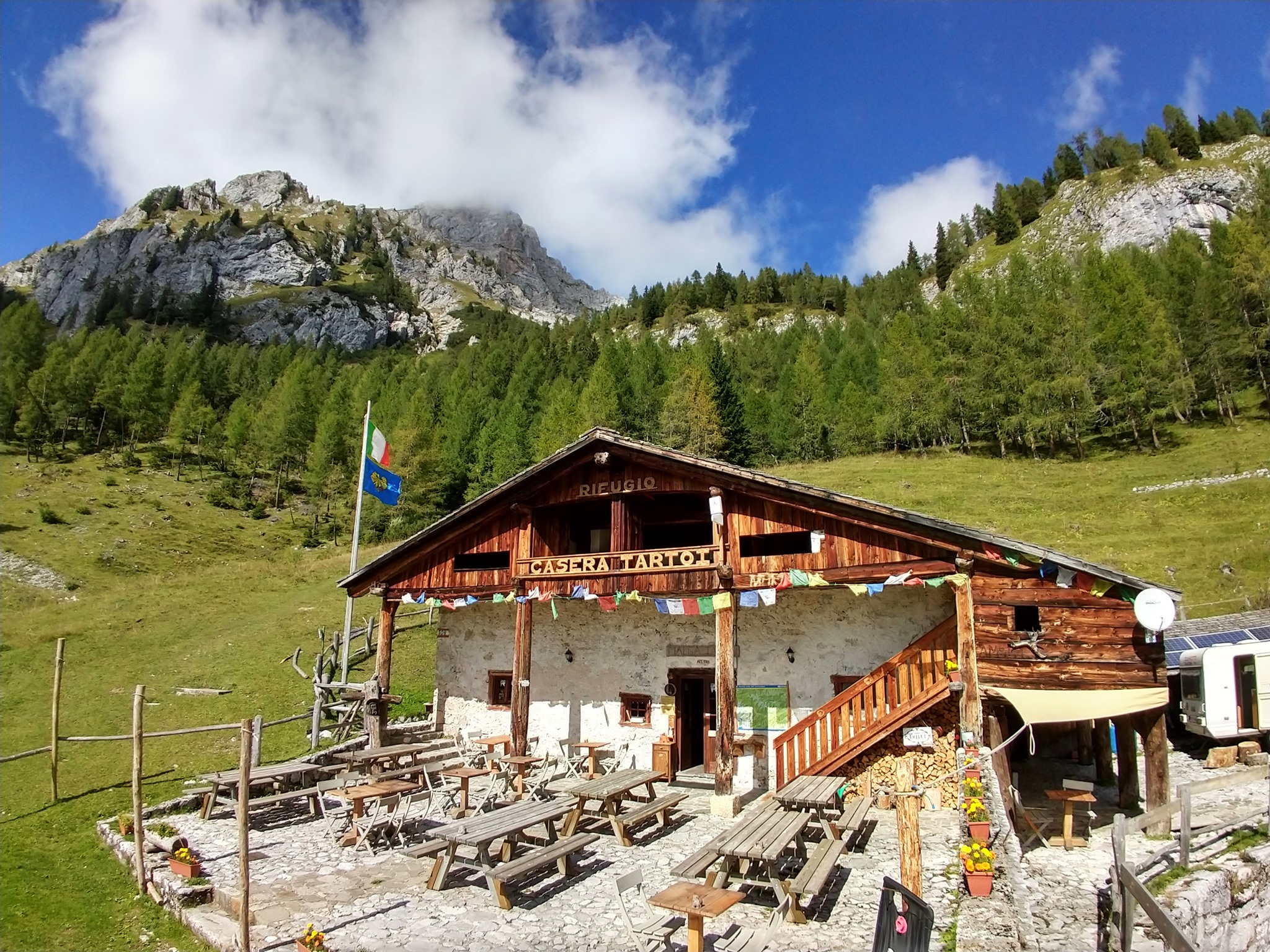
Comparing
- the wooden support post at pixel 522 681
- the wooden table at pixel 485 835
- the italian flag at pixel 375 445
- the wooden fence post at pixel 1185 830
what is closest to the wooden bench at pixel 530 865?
the wooden table at pixel 485 835

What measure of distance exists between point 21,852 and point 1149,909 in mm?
14960

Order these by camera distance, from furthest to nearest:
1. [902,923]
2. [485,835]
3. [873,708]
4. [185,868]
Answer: [873,708], [185,868], [485,835], [902,923]

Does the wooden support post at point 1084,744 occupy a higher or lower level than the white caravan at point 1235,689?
lower

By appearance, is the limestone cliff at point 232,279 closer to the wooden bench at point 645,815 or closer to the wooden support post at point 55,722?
the wooden support post at point 55,722

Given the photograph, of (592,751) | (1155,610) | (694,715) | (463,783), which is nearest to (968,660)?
(1155,610)

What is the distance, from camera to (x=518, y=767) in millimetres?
14250

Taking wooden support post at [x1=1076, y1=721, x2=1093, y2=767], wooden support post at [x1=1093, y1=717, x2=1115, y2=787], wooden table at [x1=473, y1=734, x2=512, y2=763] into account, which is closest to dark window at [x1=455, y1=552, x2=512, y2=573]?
wooden table at [x1=473, y1=734, x2=512, y2=763]

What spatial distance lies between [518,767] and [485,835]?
583 cm

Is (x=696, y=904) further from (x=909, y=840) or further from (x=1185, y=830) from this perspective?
(x=1185, y=830)

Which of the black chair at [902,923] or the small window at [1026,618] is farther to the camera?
the small window at [1026,618]

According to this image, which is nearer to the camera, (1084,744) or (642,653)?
(642,653)

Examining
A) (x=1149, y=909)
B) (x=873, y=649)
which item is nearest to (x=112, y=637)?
(x=873, y=649)

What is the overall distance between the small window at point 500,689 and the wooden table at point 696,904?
12.0 metres

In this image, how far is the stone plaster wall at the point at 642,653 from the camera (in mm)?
14070
